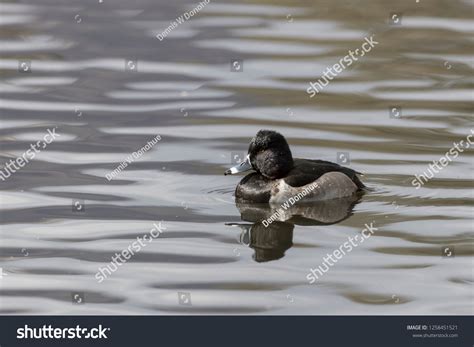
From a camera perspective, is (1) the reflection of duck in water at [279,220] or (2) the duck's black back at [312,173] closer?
(1) the reflection of duck in water at [279,220]

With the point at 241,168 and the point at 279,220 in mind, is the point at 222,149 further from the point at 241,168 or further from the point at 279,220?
the point at 279,220

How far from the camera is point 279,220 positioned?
496 inches

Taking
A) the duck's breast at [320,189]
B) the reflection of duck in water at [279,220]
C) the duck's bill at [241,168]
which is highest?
the duck's bill at [241,168]

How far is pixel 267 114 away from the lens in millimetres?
15656

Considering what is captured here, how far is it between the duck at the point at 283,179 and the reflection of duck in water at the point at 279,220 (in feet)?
0.27

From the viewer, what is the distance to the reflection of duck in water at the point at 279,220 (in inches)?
462

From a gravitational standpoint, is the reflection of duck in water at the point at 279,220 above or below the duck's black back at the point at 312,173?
below

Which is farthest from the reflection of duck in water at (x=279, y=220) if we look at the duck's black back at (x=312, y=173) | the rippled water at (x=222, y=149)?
the duck's black back at (x=312, y=173)

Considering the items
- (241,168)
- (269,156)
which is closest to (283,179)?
(269,156)

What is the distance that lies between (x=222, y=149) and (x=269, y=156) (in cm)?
147

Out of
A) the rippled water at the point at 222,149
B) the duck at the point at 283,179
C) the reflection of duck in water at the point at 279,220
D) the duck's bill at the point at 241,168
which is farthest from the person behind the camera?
the duck's bill at the point at 241,168

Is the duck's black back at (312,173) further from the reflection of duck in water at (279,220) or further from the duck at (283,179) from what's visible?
the reflection of duck in water at (279,220)

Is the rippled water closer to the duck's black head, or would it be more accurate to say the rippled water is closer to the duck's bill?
the duck's bill

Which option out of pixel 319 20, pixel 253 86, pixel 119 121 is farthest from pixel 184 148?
pixel 319 20
